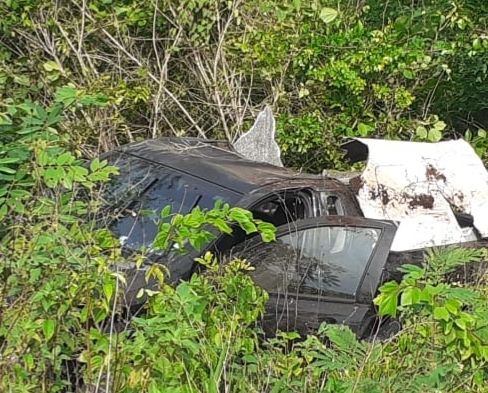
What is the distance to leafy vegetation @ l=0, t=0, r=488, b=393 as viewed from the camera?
8.96ft

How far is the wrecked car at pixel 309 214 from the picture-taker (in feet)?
14.0

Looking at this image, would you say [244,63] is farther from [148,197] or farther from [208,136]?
[148,197]

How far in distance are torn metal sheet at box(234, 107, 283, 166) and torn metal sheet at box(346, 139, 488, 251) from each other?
834 millimetres

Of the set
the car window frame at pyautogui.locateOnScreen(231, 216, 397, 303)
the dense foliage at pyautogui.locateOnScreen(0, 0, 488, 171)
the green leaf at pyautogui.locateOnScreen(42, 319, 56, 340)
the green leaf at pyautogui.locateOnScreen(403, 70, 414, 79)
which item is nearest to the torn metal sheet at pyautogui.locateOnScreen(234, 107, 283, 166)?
the dense foliage at pyautogui.locateOnScreen(0, 0, 488, 171)

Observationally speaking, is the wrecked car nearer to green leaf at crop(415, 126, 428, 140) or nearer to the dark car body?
the dark car body

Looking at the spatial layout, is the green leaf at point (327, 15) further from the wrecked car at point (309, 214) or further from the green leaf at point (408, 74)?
the wrecked car at point (309, 214)

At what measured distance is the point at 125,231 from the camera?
4.54 meters

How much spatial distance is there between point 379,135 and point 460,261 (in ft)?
17.9

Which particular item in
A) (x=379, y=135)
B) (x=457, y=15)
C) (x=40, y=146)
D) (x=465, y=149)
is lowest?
(x=379, y=135)

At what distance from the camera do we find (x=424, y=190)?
19.0 ft

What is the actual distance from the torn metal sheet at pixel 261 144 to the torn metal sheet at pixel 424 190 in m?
0.83

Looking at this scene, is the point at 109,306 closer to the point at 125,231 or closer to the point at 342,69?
the point at 125,231

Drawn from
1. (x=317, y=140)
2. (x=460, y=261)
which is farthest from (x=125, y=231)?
(x=317, y=140)

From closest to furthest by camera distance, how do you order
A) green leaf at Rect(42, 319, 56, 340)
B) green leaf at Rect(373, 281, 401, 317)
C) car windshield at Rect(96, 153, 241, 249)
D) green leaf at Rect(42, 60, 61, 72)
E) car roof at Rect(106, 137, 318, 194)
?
green leaf at Rect(373, 281, 401, 317) < green leaf at Rect(42, 319, 56, 340) < car windshield at Rect(96, 153, 241, 249) < car roof at Rect(106, 137, 318, 194) < green leaf at Rect(42, 60, 61, 72)
